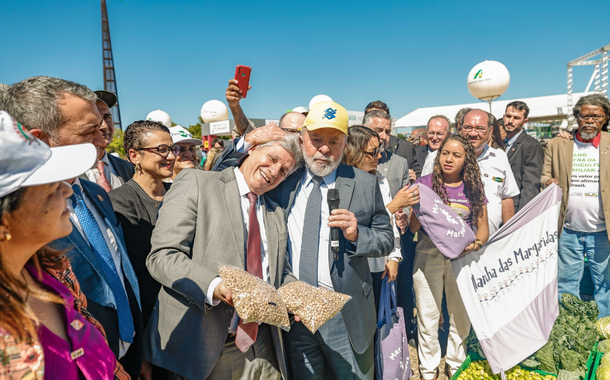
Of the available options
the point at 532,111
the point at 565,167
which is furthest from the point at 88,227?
the point at 532,111

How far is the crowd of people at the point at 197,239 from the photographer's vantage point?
1.02 metres

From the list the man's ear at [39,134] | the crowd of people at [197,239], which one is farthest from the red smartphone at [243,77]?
the man's ear at [39,134]

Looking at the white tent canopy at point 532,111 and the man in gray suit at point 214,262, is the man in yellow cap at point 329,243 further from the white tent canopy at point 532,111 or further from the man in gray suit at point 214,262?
the white tent canopy at point 532,111

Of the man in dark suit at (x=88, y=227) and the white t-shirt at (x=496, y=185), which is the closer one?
the man in dark suit at (x=88, y=227)

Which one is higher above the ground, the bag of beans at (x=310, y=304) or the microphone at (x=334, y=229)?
the microphone at (x=334, y=229)

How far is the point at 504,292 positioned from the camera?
3299mm

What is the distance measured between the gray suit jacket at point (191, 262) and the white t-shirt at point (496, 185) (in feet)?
8.49

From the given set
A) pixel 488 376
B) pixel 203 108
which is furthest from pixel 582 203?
pixel 203 108

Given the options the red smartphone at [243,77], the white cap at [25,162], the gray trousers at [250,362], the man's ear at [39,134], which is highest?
the red smartphone at [243,77]

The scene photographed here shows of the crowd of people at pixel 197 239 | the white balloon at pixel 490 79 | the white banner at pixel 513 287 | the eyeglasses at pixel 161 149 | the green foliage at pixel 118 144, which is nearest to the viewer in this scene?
the crowd of people at pixel 197 239

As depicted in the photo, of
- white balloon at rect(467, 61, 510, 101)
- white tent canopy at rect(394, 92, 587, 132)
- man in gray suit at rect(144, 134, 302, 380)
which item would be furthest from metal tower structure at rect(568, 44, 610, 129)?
man in gray suit at rect(144, 134, 302, 380)

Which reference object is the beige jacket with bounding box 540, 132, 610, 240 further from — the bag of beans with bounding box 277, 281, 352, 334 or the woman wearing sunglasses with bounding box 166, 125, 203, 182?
the woman wearing sunglasses with bounding box 166, 125, 203, 182

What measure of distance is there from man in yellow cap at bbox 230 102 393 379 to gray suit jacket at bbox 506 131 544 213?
3188mm

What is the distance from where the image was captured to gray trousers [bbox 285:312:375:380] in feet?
7.81
